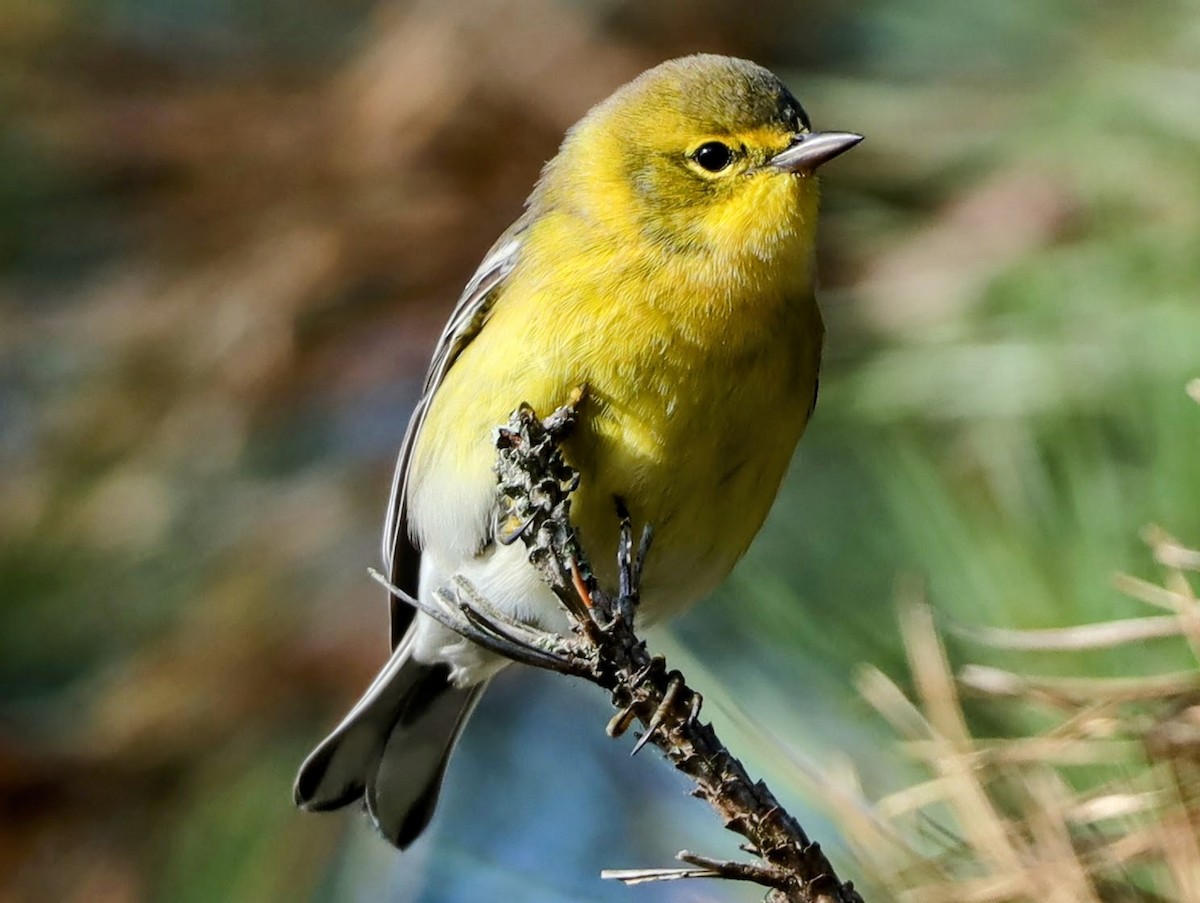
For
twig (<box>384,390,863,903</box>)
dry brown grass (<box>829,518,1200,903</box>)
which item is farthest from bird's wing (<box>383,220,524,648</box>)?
dry brown grass (<box>829,518,1200,903</box>)

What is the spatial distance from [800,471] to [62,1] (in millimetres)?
1282

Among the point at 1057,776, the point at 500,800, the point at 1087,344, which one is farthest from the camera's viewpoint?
the point at 500,800

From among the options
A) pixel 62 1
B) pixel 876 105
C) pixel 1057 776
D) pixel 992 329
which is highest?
pixel 62 1

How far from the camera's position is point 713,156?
7.60 ft

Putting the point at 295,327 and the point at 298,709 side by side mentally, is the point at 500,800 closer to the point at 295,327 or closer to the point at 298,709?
the point at 298,709

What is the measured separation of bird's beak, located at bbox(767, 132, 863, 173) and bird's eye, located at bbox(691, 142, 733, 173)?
0.24 feet

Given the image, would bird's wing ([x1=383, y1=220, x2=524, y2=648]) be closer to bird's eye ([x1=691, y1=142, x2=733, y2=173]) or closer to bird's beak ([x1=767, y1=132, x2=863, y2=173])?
bird's eye ([x1=691, y1=142, x2=733, y2=173])

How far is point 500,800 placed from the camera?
2.77 m

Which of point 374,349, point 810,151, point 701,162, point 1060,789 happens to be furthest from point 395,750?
point 1060,789

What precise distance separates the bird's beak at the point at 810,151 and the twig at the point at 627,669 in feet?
2.34

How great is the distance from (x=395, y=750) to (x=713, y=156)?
1046mm

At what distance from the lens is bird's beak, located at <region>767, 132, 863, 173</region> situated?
83.1 inches

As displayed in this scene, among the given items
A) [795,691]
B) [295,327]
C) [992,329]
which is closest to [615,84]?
[295,327]

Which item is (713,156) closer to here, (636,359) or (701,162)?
(701,162)
